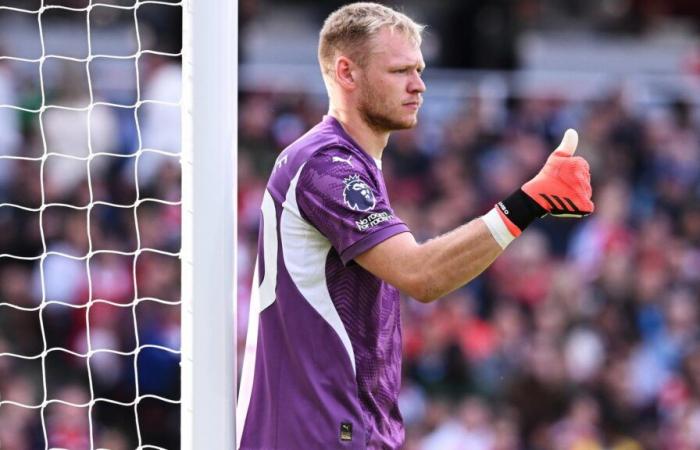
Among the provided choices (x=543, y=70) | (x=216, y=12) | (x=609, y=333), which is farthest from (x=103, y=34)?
(x=216, y=12)

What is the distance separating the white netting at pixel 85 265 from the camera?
27.7 ft

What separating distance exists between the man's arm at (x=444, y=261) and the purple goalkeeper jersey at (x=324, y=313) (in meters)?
0.10

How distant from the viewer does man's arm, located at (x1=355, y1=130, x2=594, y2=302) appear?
345 centimetres

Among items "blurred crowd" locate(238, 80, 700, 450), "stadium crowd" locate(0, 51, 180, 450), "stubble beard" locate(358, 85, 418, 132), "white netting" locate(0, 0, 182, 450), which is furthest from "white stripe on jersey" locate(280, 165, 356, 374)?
"blurred crowd" locate(238, 80, 700, 450)

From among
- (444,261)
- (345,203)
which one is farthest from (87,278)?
(444,261)

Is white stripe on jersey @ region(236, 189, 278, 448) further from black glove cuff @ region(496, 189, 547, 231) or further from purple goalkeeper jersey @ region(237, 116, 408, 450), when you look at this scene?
black glove cuff @ region(496, 189, 547, 231)

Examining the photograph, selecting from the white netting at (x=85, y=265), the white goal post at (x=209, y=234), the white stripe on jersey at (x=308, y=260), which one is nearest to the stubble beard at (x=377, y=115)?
the white stripe on jersey at (x=308, y=260)

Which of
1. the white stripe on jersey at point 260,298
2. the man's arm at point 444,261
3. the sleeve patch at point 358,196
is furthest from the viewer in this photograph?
the white stripe on jersey at point 260,298

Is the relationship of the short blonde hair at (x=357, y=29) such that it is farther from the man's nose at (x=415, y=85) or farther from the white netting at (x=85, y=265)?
the white netting at (x=85, y=265)

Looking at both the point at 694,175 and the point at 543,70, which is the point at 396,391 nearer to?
the point at 694,175

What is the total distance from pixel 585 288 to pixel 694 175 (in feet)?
6.04

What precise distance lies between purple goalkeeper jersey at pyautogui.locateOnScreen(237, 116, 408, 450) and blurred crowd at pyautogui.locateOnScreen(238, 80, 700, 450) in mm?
5581

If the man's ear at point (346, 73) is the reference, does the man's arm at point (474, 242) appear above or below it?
below

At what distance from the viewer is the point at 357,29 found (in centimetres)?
384
